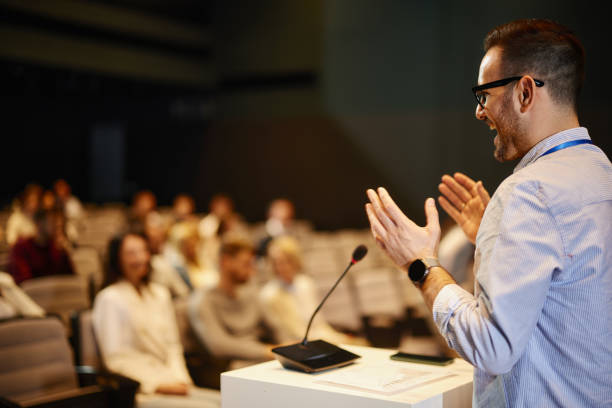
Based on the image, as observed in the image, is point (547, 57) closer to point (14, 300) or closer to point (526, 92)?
point (526, 92)

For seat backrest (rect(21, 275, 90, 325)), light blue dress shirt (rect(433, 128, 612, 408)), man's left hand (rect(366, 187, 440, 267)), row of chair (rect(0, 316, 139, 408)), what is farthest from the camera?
seat backrest (rect(21, 275, 90, 325))

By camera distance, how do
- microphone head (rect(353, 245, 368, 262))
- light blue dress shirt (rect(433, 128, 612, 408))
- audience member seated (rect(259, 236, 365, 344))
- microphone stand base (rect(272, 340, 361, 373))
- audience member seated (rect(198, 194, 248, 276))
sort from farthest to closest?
1. audience member seated (rect(198, 194, 248, 276))
2. audience member seated (rect(259, 236, 365, 344))
3. microphone head (rect(353, 245, 368, 262))
4. microphone stand base (rect(272, 340, 361, 373))
5. light blue dress shirt (rect(433, 128, 612, 408))

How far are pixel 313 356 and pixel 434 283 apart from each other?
1.53 feet

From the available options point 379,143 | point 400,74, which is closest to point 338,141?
point 379,143

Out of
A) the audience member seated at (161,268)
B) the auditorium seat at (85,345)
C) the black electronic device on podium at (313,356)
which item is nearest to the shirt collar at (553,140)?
the black electronic device on podium at (313,356)

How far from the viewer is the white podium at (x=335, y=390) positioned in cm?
144

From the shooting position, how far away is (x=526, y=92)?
1.34 metres

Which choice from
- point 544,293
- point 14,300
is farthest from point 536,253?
point 14,300

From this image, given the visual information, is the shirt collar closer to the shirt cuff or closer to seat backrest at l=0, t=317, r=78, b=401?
the shirt cuff

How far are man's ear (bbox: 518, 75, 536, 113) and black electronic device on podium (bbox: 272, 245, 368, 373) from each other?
0.58 metres

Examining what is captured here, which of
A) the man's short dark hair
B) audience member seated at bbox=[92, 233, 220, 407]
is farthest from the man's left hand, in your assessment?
audience member seated at bbox=[92, 233, 220, 407]

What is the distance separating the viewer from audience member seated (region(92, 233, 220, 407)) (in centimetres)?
299

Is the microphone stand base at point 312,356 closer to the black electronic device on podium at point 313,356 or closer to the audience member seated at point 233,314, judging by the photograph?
the black electronic device on podium at point 313,356

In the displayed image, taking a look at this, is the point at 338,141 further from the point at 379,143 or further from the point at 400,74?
the point at 400,74
